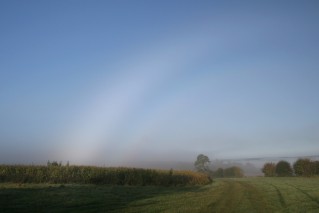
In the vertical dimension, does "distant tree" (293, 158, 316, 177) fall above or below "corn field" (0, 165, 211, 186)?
above

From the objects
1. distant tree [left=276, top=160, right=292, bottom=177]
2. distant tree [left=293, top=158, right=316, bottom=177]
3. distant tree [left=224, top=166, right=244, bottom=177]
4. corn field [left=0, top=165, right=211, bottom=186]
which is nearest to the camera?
corn field [left=0, top=165, right=211, bottom=186]

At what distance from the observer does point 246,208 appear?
66.5ft

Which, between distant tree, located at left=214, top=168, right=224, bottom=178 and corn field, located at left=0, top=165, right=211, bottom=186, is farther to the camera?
distant tree, located at left=214, top=168, right=224, bottom=178

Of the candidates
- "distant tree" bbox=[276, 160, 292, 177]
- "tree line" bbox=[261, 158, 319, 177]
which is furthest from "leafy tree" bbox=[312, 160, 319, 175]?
"distant tree" bbox=[276, 160, 292, 177]

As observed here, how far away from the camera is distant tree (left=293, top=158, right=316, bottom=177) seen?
346 ft

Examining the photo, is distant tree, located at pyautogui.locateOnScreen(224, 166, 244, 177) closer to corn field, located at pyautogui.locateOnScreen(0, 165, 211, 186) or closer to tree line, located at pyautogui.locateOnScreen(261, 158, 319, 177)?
tree line, located at pyautogui.locateOnScreen(261, 158, 319, 177)

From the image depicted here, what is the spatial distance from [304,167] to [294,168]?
4.77 meters

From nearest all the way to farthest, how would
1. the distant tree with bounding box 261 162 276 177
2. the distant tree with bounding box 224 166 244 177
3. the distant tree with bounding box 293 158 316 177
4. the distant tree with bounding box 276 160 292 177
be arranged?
the distant tree with bounding box 293 158 316 177, the distant tree with bounding box 276 160 292 177, the distant tree with bounding box 261 162 276 177, the distant tree with bounding box 224 166 244 177

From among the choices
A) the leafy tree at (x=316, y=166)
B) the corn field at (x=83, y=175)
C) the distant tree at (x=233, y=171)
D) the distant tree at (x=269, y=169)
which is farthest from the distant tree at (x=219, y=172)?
the corn field at (x=83, y=175)

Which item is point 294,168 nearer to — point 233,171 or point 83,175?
point 233,171

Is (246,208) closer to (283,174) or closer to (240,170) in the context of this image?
(283,174)

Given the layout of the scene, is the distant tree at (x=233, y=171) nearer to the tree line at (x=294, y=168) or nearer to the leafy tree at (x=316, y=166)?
the tree line at (x=294, y=168)

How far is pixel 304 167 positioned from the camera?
107750 millimetres

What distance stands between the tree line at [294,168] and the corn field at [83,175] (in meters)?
69.6
